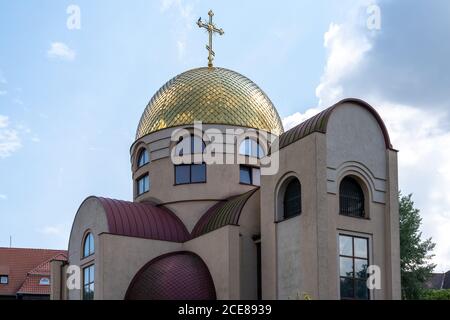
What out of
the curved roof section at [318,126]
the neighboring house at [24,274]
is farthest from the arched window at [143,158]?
the neighboring house at [24,274]

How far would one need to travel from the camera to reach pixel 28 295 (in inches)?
1804

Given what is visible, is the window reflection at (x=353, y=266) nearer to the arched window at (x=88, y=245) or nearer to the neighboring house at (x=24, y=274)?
the arched window at (x=88, y=245)

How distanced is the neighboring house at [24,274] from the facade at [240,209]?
17721 mm

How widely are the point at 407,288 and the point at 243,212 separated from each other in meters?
15.0

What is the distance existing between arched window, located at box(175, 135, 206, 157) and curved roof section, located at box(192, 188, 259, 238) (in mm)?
2229

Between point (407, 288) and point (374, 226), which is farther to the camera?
point (407, 288)

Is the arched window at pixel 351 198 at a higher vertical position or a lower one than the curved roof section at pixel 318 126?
lower

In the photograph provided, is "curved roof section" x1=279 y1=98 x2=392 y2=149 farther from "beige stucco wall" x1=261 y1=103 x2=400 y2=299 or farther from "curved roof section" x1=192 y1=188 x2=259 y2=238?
"curved roof section" x1=192 y1=188 x2=259 y2=238

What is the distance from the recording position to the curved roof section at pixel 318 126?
21.0 meters

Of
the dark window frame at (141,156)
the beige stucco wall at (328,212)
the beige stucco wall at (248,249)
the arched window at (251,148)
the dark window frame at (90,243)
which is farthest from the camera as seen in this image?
the dark window frame at (141,156)

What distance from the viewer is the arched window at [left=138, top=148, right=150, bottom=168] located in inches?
1169

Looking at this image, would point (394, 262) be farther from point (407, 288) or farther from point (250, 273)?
point (407, 288)

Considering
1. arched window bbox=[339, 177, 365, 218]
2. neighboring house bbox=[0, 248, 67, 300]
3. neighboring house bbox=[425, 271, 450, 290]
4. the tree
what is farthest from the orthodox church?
neighboring house bbox=[425, 271, 450, 290]

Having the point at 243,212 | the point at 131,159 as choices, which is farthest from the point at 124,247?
the point at 131,159
